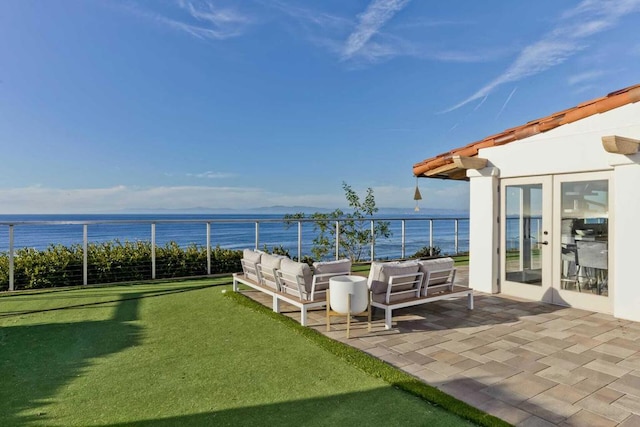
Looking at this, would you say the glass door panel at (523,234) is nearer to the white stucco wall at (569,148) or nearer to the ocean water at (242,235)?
the white stucco wall at (569,148)

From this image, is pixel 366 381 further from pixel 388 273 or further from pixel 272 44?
pixel 272 44

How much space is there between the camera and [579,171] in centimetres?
531

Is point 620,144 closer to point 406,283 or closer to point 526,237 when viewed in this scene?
point 526,237

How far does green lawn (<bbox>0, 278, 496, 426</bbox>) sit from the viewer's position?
8.21ft

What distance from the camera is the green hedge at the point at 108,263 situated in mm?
6953

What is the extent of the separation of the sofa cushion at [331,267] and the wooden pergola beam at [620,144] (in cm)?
347

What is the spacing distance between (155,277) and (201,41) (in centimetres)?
1171

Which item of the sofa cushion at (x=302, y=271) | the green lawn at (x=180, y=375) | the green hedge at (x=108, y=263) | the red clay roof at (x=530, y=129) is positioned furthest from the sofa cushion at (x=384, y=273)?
the green hedge at (x=108, y=263)

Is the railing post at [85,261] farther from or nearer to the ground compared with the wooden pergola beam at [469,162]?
nearer to the ground

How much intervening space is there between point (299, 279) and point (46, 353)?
9.01ft

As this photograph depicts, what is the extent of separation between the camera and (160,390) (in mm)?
2883

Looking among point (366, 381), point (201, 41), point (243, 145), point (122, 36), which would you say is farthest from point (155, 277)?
point (243, 145)

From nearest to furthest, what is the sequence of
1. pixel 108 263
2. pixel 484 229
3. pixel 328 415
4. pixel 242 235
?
1. pixel 328 415
2. pixel 484 229
3. pixel 108 263
4. pixel 242 235

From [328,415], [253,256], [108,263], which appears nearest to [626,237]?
[328,415]
